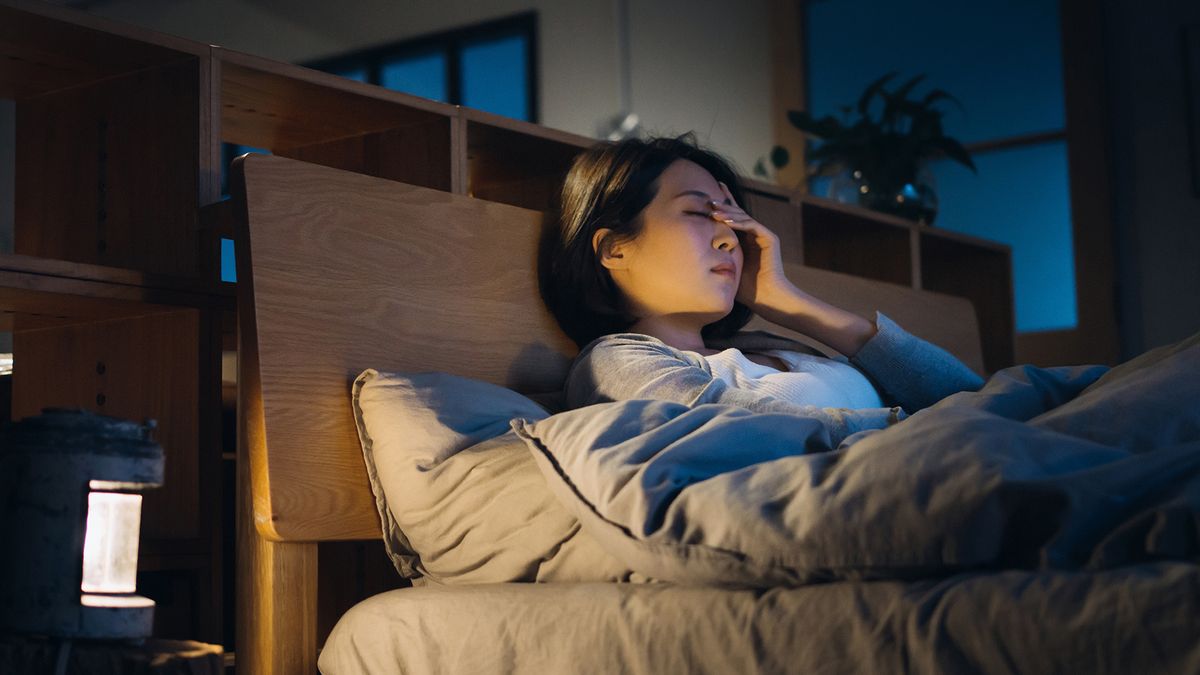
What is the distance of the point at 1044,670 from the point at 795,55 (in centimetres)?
325

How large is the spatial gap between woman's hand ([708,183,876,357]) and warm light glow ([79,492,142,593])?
43.1 inches

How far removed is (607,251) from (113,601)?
0.90 m

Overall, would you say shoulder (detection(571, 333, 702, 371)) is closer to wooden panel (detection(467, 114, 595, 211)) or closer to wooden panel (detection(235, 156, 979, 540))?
wooden panel (detection(235, 156, 979, 540))

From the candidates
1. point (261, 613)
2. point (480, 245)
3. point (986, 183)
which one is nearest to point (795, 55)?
point (986, 183)

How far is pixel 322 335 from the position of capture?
1.42 metres

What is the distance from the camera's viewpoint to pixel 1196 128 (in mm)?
3291

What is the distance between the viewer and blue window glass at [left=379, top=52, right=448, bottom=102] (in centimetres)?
497

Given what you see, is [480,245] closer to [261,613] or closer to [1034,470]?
[261,613]

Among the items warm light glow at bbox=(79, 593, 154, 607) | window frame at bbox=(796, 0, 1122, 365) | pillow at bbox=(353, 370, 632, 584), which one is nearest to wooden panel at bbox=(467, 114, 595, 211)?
pillow at bbox=(353, 370, 632, 584)

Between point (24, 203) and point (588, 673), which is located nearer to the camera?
point (588, 673)

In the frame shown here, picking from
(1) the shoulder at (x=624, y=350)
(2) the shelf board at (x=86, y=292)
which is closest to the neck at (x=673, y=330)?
(1) the shoulder at (x=624, y=350)

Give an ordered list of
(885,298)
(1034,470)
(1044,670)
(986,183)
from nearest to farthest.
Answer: (1044,670)
(1034,470)
(885,298)
(986,183)

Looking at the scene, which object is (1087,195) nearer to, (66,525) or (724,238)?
(724,238)

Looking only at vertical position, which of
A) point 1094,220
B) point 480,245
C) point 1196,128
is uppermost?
point 1196,128
